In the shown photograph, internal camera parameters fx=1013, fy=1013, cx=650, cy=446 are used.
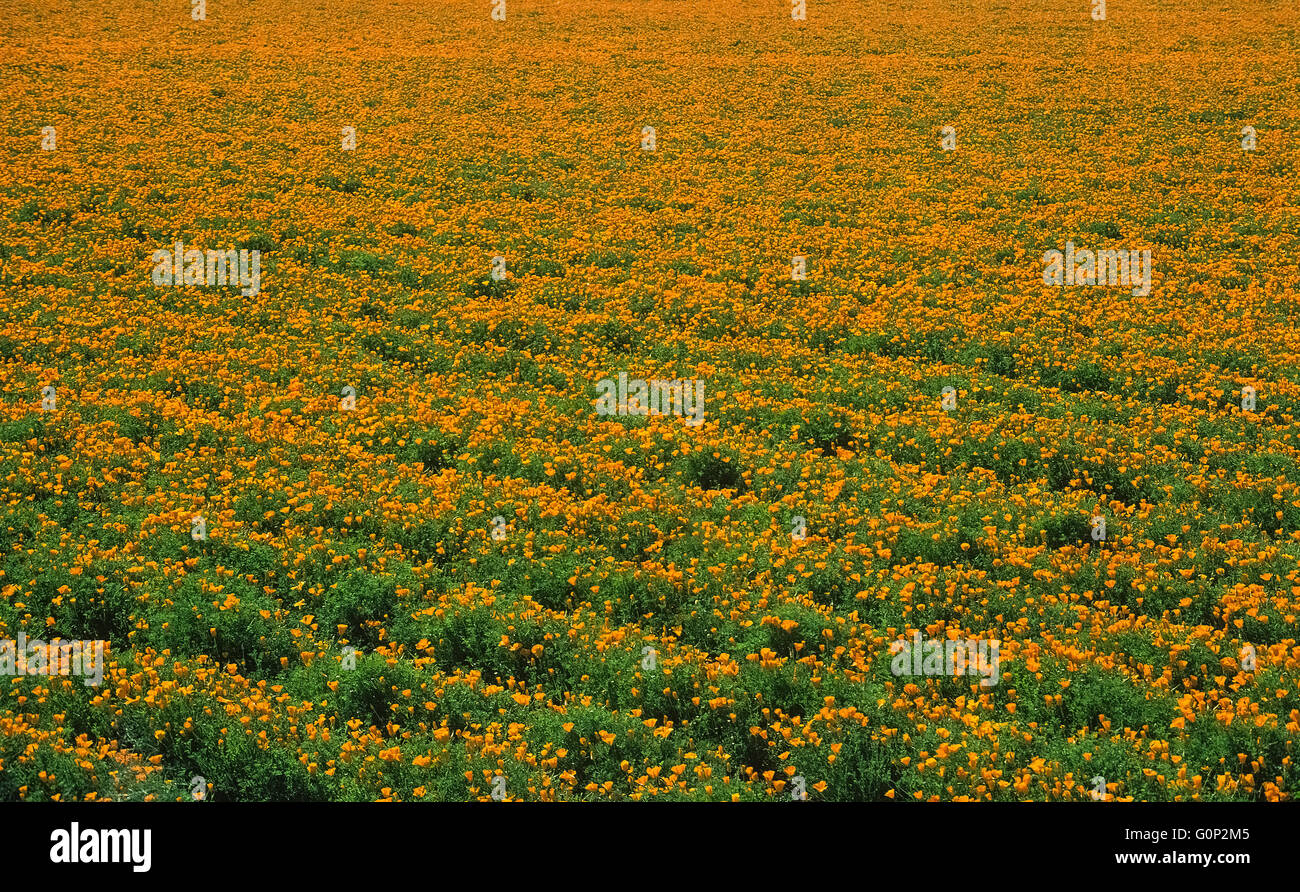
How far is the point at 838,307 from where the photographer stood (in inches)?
600

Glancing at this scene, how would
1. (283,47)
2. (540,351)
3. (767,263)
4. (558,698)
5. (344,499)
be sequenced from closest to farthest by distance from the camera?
(558,698), (344,499), (540,351), (767,263), (283,47)

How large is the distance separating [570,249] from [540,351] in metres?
4.29

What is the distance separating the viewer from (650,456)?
35.9ft

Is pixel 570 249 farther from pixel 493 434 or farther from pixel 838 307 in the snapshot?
pixel 493 434

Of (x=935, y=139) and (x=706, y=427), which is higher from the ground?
(x=935, y=139)

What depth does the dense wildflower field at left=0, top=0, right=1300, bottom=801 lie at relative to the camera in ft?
23.0

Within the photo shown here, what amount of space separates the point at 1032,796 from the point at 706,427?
6026 mm

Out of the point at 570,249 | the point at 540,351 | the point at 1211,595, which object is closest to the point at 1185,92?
the point at 570,249

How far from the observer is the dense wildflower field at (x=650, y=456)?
702 centimetres

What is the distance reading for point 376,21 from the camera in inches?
1390

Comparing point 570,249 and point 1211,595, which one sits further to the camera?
point 570,249

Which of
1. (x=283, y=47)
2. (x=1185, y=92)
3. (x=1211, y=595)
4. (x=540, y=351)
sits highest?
(x=283, y=47)

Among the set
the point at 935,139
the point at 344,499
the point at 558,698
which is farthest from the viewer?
the point at 935,139

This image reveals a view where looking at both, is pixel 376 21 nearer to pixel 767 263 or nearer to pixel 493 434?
pixel 767 263
